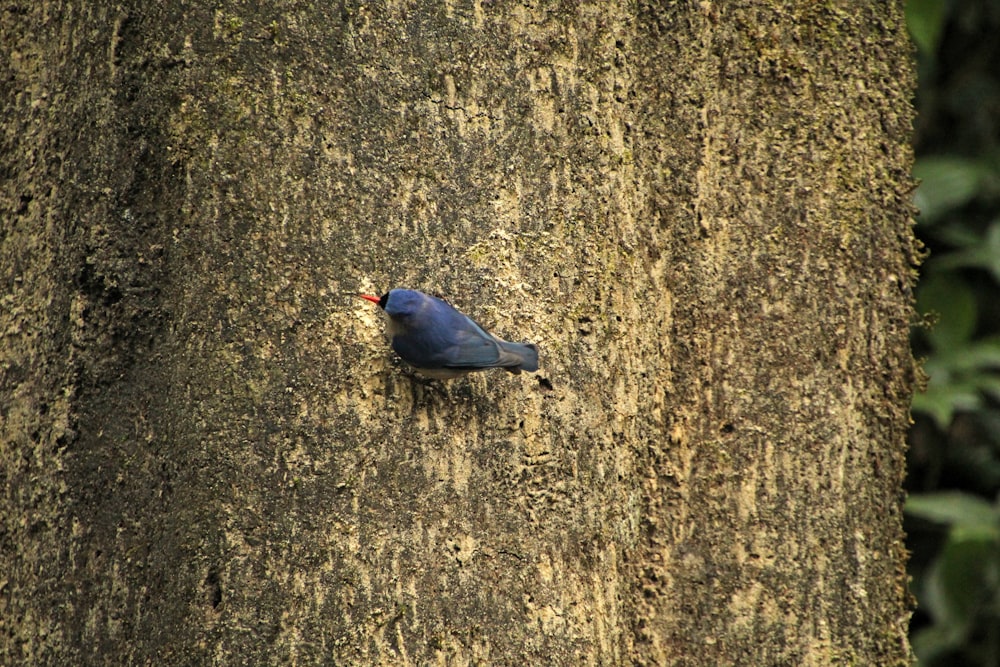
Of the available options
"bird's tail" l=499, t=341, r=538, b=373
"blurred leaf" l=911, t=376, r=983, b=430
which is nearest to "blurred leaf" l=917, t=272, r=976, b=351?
"blurred leaf" l=911, t=376, r=983, b=430

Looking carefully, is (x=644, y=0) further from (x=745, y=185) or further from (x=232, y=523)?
(x=232, y=523)

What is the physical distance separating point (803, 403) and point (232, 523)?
4.36 ft

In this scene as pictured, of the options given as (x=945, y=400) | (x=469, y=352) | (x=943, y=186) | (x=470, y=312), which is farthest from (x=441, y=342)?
(x=943, y=186)

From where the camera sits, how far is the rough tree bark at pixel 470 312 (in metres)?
1.90

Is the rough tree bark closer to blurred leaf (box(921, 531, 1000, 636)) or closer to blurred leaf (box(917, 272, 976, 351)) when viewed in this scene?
blurred leaf (box(921, 531, 1000, 636))

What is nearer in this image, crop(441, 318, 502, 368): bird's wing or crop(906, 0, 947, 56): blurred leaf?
crop(441, 318, 502, 368): bird's wing

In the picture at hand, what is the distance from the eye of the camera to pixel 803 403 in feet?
7.59

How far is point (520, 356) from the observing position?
200 cm

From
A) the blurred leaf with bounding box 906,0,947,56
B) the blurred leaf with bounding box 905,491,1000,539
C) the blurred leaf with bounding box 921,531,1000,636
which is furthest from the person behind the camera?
the blurred leaf with bounding box 905,491,1000,539

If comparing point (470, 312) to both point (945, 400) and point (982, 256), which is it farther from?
point (982, 256)

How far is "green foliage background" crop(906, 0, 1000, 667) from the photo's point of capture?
365 centimetres

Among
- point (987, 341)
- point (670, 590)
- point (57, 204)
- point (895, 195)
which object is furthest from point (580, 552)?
point (987, 341)

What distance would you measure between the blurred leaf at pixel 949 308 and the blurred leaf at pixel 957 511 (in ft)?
1.93

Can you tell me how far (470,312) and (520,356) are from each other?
0.16 metres
